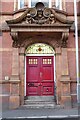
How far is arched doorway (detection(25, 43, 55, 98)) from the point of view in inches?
533

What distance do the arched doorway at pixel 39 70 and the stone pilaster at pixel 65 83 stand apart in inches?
27.5

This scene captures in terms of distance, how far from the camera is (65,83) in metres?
13.1

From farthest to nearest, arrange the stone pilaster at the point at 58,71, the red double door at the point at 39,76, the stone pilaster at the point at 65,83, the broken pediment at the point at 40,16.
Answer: the red double door at the point at 39,76, the stone pilaster at the point at 58,71, the broken pediment at the point at 40,16, the stone pilaster at the point at 65,83

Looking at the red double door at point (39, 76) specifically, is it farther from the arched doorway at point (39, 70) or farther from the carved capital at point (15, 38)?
the carved capital at point (15, 38)

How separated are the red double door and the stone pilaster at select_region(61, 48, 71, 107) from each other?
30.0 inches

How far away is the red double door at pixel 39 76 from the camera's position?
44.4 ft

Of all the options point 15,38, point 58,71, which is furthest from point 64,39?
point 15,38

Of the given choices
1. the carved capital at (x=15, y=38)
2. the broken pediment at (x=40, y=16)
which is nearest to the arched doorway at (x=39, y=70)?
the carved capital at (x=15, y=38)

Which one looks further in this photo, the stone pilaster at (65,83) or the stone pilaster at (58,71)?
the stone pilaster at (58,71)

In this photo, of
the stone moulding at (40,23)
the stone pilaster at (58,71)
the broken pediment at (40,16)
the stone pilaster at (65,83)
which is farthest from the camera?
the stone pilaster at (58,71)

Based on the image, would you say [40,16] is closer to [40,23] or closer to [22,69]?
[40,23]

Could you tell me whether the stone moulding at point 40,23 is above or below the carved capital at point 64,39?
above

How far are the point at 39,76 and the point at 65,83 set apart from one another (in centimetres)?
159

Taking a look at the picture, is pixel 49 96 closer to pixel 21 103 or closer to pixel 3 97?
pixel 21 103
